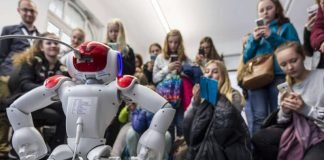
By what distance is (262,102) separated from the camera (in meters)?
1.92

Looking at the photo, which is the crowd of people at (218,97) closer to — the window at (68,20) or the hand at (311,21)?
the hand at (311,21)

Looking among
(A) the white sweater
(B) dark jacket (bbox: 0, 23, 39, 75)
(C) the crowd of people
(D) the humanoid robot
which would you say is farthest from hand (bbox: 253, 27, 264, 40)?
(B) dark jacket (bbox: 0, 23, 39, 75)

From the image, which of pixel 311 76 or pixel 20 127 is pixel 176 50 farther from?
pixel 20 127

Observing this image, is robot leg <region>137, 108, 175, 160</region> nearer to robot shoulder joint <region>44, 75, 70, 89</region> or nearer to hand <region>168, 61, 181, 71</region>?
robot shoulder joint <region>44, 75, 70, 89</region>

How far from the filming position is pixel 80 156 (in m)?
1.34

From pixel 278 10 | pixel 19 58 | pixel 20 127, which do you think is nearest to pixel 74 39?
pixel 19 58

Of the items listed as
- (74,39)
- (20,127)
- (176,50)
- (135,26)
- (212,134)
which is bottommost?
(212,134)

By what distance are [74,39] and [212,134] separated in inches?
51.2

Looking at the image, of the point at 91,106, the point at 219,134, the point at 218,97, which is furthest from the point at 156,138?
the point at 218,97

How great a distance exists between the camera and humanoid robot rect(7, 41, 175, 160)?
1346 mm

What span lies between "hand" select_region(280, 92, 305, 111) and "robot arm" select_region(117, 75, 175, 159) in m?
0.49

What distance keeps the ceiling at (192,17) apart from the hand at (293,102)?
2.79m

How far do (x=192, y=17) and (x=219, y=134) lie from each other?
10.3 feet

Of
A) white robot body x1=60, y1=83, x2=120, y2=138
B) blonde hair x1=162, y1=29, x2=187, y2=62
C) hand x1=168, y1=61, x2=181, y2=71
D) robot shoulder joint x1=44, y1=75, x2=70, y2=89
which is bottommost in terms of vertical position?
white robot body x1=60, y1=83, x2=120, y2=138
